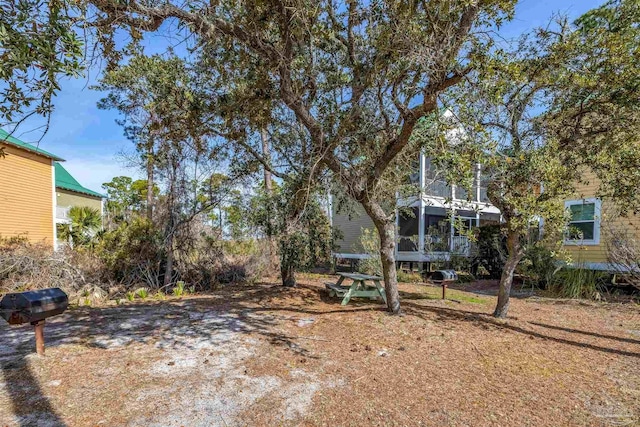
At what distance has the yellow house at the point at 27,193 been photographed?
13133mm

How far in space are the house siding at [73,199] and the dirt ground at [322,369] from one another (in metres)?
19.2

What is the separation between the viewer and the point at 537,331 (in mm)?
5781

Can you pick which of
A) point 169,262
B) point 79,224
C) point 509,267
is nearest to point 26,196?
point 79,224

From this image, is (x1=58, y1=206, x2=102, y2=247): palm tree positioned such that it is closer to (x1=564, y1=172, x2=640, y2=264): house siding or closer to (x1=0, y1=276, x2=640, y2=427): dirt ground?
(x1=0, y1=276, x2=640, y2=427): dirt ground

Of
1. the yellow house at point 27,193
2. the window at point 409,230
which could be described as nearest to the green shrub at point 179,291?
the yellow house at point 27,193

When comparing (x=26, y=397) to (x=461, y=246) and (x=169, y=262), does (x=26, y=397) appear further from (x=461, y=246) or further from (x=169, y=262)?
(x=461, y=246)

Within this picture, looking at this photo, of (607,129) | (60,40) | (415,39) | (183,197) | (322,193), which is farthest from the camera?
(183,197)

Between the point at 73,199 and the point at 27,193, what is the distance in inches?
411

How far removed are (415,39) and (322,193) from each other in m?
3.84

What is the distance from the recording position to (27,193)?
14195mm

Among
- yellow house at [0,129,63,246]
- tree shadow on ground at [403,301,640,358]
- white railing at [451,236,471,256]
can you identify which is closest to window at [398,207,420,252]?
white railing at [451,236,471,256]

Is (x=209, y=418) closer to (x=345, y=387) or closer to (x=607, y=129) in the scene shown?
(x=345, y=387)

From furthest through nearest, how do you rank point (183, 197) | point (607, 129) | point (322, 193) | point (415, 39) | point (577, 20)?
point (183, 197)
point (322, 193)
point (577, 20)
point (607, 129)
point (415, 39)

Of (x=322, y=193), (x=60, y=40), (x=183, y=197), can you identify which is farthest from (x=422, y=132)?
(x=183, y=197)
